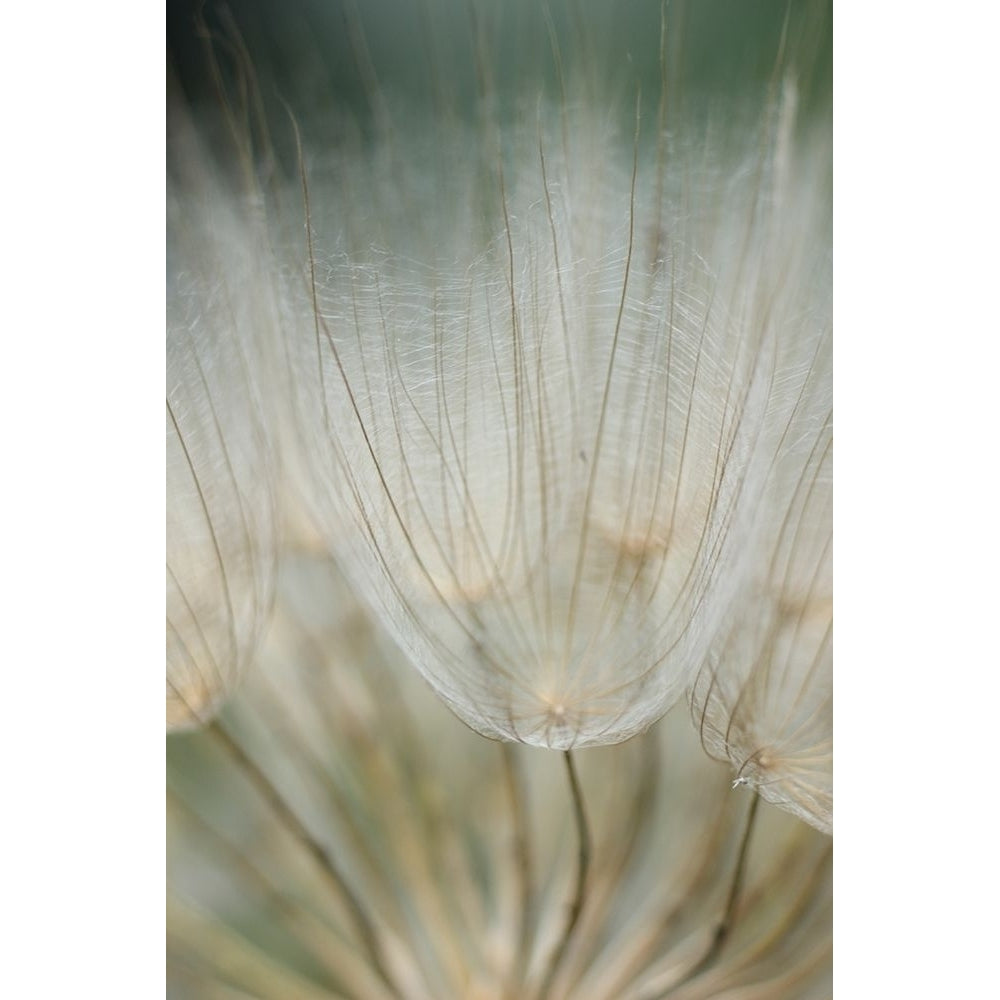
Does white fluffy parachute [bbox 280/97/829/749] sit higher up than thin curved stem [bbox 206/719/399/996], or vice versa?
white fluffy parachute [bbox 280/97/829/749]

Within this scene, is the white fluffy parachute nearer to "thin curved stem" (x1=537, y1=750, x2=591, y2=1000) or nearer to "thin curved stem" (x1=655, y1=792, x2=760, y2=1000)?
"thin curved stem" (x1=537, y1=750, x2=591, y2=1000)

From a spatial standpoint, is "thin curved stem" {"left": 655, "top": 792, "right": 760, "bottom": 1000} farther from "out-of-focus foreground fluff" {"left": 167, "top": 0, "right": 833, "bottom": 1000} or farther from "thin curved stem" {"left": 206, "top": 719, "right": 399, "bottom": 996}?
"thin curved stem" {"left": 206, "top": 719, "right": 399, "bottom": 996}

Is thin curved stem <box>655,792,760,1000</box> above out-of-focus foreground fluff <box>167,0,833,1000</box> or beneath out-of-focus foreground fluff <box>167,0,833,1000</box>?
beneath

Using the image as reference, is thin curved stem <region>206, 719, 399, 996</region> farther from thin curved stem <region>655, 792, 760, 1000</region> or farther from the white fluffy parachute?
thin curved stem <region>655, 792, 760, 1000</region>

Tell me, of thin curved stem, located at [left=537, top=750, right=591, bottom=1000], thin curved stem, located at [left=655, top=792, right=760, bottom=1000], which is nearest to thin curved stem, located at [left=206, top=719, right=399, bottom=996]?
thin curved stem, located at [left=537, top=750, right=591, bottom=1000]

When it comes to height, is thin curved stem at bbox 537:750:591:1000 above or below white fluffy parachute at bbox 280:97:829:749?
below

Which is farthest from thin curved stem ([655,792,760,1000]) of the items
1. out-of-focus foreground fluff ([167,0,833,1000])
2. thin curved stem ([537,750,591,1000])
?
thin curved stem ([537,750,591,1000])
